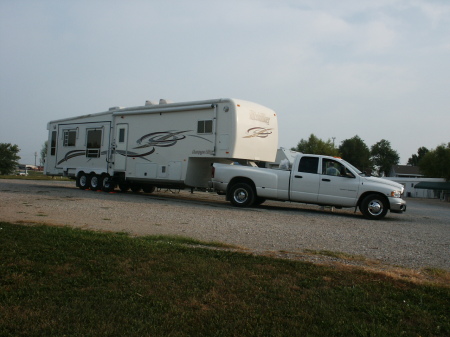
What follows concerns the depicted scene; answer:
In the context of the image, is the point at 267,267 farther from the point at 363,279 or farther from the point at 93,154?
the point at 93,154

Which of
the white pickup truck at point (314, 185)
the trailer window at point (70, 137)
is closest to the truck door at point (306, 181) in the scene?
the white pickup truck at point (314, 185)

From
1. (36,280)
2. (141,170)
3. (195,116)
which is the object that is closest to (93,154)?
(141,170)

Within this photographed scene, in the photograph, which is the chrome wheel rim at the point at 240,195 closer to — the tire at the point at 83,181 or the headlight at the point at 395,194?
the headlight at the point at 395,194

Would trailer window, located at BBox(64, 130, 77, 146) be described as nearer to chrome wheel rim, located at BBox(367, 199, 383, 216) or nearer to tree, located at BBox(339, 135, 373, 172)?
chrome wheel rim, located at BBox(367, 199, 383, 216)

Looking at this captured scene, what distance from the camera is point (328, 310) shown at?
3.91 meters

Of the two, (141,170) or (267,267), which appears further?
(141,170)

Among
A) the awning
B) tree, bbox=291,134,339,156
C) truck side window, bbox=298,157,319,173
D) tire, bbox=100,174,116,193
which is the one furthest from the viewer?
tree, bbox=291,134,339,156

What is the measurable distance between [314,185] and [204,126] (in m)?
4.61

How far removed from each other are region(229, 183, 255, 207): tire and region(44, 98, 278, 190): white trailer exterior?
3.63 ft

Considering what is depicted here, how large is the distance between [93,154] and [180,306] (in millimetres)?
16392

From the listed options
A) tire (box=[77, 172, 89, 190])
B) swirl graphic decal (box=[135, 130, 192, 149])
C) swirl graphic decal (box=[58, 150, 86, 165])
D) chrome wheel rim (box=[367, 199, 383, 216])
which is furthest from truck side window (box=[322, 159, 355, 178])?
swirl graphic decal (box=[58, 150, 86, 165])

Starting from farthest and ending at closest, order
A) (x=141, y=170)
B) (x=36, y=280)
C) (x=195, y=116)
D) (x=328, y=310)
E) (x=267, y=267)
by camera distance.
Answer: (x=141, y=170), (x=195, y=116), (x=267, y=267), (x=36, y=280), (x=328, y=310)

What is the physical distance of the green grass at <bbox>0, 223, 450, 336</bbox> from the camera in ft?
11.6

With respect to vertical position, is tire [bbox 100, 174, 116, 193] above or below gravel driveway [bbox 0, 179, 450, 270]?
above
